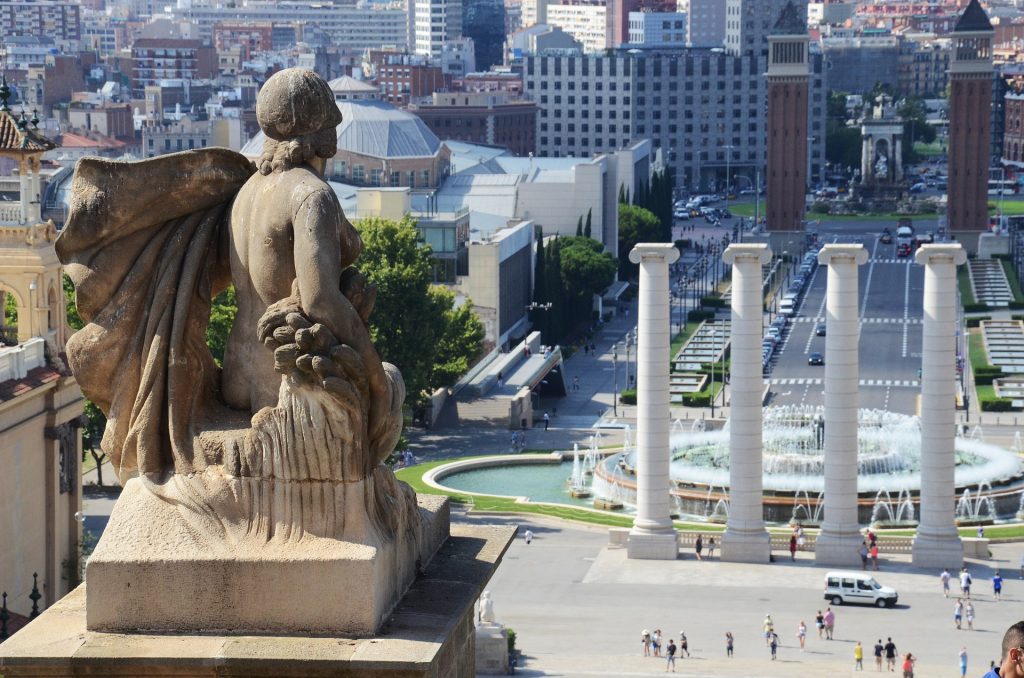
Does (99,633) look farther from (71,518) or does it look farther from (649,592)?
(649,592)

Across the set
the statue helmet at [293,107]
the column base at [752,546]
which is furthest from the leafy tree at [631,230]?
the statue helmet at [293,107]

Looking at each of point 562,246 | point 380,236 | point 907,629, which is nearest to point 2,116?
point 907,629

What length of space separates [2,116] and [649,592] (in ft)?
83.2

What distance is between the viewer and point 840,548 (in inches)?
3093

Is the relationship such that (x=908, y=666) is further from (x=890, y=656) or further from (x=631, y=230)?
(x=631, y=230)

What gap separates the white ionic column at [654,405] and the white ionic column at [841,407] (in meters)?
5.29

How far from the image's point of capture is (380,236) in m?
108

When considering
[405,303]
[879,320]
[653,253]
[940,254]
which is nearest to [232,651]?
[653,253]

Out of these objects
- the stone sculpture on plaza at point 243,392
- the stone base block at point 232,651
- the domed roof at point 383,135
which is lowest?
the domed roof at point 383,135

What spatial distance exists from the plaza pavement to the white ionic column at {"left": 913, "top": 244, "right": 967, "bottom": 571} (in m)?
1.17

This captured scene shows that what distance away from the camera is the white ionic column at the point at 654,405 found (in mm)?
78688

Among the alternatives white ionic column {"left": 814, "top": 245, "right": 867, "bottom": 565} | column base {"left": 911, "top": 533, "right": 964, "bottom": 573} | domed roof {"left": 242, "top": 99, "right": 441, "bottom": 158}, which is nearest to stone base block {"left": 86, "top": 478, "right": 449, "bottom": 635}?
white ionic column {"left": 814, "top": 245, "right": 867, "bottom": 565}

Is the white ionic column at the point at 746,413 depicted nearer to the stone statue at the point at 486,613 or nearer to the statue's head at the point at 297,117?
the stone statue at the point at 486,613

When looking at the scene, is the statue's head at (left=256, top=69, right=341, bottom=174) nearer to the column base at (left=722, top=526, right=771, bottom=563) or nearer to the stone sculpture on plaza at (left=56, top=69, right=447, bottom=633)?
the stone sculpture on plaza at (left=56, top=69, right=447, bottom=633)
